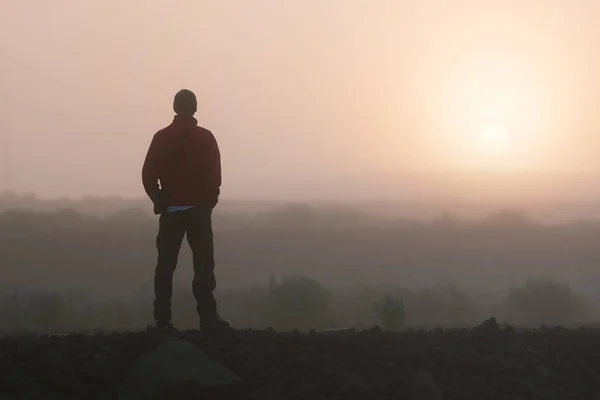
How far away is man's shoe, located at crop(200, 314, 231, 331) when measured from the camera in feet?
33.3

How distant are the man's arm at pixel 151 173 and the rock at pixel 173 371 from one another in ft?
9.40

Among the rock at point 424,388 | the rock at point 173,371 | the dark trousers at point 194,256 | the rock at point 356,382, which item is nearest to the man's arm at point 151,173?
the dark trousers at point 194,256

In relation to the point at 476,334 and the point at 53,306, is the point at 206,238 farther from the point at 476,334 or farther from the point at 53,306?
the point at 53,306

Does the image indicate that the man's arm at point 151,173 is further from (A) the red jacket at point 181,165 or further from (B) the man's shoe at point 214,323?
(B) the man's shoe at point 214,323

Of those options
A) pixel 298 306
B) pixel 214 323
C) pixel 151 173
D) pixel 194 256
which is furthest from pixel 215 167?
pixel 298 306

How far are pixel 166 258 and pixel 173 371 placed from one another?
3.10m

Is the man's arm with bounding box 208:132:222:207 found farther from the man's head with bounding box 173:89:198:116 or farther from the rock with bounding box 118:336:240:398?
the rock with bounding box 118:336:240:398

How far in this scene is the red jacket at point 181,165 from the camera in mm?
10203

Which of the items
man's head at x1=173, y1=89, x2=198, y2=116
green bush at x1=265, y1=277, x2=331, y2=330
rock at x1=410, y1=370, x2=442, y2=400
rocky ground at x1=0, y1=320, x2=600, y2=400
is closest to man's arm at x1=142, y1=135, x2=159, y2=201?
man's head at x1=173, y1=89, x2=198, y2=116

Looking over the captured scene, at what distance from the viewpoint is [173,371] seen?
736 centimetres

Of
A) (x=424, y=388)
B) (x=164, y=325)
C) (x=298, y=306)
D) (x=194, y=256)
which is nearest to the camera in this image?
(x=424, y=388)

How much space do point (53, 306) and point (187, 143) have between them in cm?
3835

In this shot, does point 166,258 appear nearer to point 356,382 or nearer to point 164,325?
point 164,325

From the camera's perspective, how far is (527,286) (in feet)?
214
